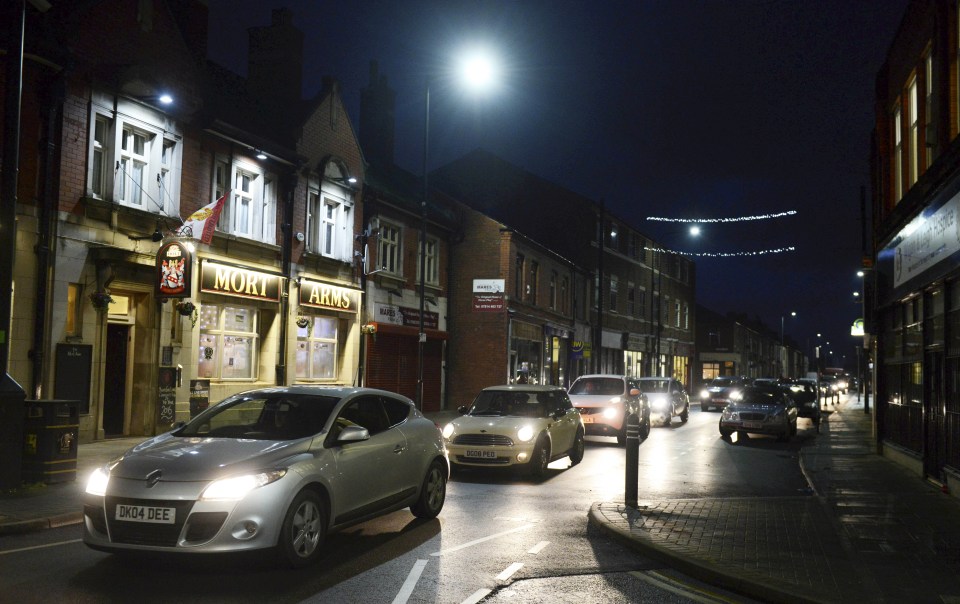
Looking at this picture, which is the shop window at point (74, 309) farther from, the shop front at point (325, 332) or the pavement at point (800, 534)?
the shop front at point (325, 332)

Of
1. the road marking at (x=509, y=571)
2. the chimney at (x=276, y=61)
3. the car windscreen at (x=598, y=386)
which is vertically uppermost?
the chimney at (x=276, y=61)

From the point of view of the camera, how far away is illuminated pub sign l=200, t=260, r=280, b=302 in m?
18.6

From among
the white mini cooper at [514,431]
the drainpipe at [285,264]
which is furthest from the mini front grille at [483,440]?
the drainpipe at [285,264]

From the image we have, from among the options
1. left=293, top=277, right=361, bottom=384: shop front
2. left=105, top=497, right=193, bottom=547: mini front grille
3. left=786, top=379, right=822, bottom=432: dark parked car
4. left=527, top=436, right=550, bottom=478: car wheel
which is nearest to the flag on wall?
left=293, top=277, right=361, bottom=384: shop front

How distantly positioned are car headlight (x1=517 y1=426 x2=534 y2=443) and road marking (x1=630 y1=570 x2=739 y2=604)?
6014 millimetres

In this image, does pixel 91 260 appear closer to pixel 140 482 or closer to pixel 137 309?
pixel 137 309

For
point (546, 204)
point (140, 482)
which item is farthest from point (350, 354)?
point (546, 204)

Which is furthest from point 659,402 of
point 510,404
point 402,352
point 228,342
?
point 228,342

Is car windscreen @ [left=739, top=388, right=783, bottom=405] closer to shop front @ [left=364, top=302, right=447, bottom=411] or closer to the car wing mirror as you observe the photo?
shop front @ [left=364, top=302, right=447, bottom=411]

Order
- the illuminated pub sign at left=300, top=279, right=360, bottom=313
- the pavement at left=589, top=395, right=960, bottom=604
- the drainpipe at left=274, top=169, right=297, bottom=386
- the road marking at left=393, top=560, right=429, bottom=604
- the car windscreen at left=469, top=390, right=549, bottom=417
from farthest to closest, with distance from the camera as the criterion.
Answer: the illuminated pub sign at left=300, top=279, right=360, bottom=313, the drainpipe at left=274, top=169, right=297, bottom=386, the car windscreen at left=469, top=390, right=549, bottom=417, the pavement at left=589, top=395, right=960, bottom=604, the road marking at left=393, top=560, right=429, bottom=604

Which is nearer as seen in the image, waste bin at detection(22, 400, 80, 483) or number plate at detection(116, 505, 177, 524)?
number plate at detection(116, 505, 177, 524)

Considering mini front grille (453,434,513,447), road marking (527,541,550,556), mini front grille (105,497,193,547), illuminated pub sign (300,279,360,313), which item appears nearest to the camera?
mini front grille (105,497,193,547)

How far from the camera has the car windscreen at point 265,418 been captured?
7715 mm

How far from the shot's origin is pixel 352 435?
24.9ft
